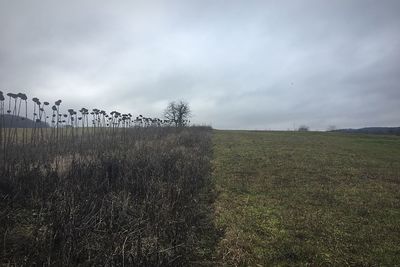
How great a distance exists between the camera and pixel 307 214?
8391mm

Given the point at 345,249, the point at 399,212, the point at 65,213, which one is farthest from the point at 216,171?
the point at 65,213

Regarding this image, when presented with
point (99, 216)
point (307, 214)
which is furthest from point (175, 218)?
point (307, 214)

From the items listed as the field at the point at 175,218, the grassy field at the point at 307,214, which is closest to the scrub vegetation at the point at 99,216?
the field at the point at 175,218

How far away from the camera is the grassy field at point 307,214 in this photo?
5938 millimetres

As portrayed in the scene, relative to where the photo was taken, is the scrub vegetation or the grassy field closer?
the scrub vegetation

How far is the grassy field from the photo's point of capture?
5.94 m

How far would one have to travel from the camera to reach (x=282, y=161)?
682 inches

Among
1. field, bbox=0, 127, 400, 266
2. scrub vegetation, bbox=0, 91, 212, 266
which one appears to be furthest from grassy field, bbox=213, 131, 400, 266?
scrub vegetation, bbox=0, 91, 212, 266

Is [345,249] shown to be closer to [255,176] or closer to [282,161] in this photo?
[255,176]

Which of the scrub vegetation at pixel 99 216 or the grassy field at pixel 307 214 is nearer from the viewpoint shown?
the scrub vegetation at pixel 99 216

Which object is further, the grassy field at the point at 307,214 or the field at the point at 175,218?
the grassy field at the point at 307,214

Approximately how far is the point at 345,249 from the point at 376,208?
3.78 meters

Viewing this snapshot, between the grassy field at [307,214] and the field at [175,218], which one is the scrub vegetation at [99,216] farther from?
the grassy field at [307,214]

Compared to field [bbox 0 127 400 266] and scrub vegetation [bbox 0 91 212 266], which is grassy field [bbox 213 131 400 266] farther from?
scrub vegetation [bbox 0 91 212 266]
